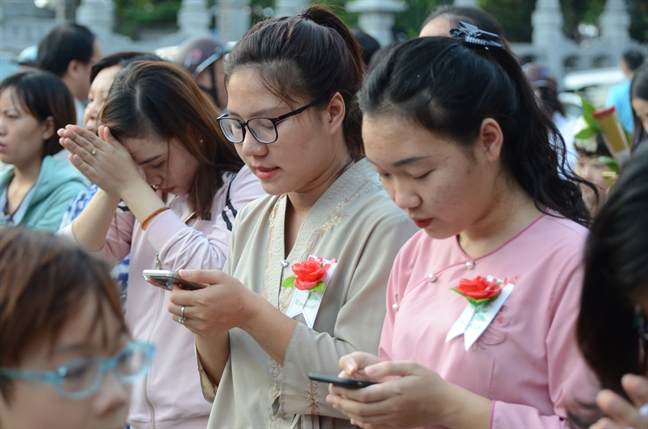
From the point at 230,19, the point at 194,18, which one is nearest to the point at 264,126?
the point at 194,18

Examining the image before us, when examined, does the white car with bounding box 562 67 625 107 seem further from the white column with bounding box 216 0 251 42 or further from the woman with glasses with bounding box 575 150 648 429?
the woman with glasses with bounding box 575 150 648 429

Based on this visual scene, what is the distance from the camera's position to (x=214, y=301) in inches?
88.0

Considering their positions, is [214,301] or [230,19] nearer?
[214,301]

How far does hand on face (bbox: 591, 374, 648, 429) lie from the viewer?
4.54 feet

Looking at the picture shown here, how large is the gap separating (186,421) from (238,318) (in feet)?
2.41

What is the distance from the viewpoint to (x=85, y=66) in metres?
5.62

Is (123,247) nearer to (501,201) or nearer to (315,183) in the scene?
(315,183)

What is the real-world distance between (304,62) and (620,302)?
1.30 metres

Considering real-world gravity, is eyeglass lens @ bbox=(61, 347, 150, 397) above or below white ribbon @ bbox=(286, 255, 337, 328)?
above

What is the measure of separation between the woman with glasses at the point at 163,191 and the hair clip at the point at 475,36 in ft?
3.62

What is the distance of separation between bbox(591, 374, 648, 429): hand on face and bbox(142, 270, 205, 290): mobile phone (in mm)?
1226

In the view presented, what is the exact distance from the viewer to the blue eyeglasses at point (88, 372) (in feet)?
4.77

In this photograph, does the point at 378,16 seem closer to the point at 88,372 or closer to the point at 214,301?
the point at 214,301

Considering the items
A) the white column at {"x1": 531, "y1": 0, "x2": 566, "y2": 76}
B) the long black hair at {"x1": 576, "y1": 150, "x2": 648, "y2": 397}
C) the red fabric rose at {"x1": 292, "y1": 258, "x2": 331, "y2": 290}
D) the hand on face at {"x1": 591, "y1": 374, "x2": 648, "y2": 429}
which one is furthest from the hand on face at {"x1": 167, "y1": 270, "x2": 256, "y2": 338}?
the white column at {"x1": 531, "y1": 0, "x2": 566, "y2": 76}
